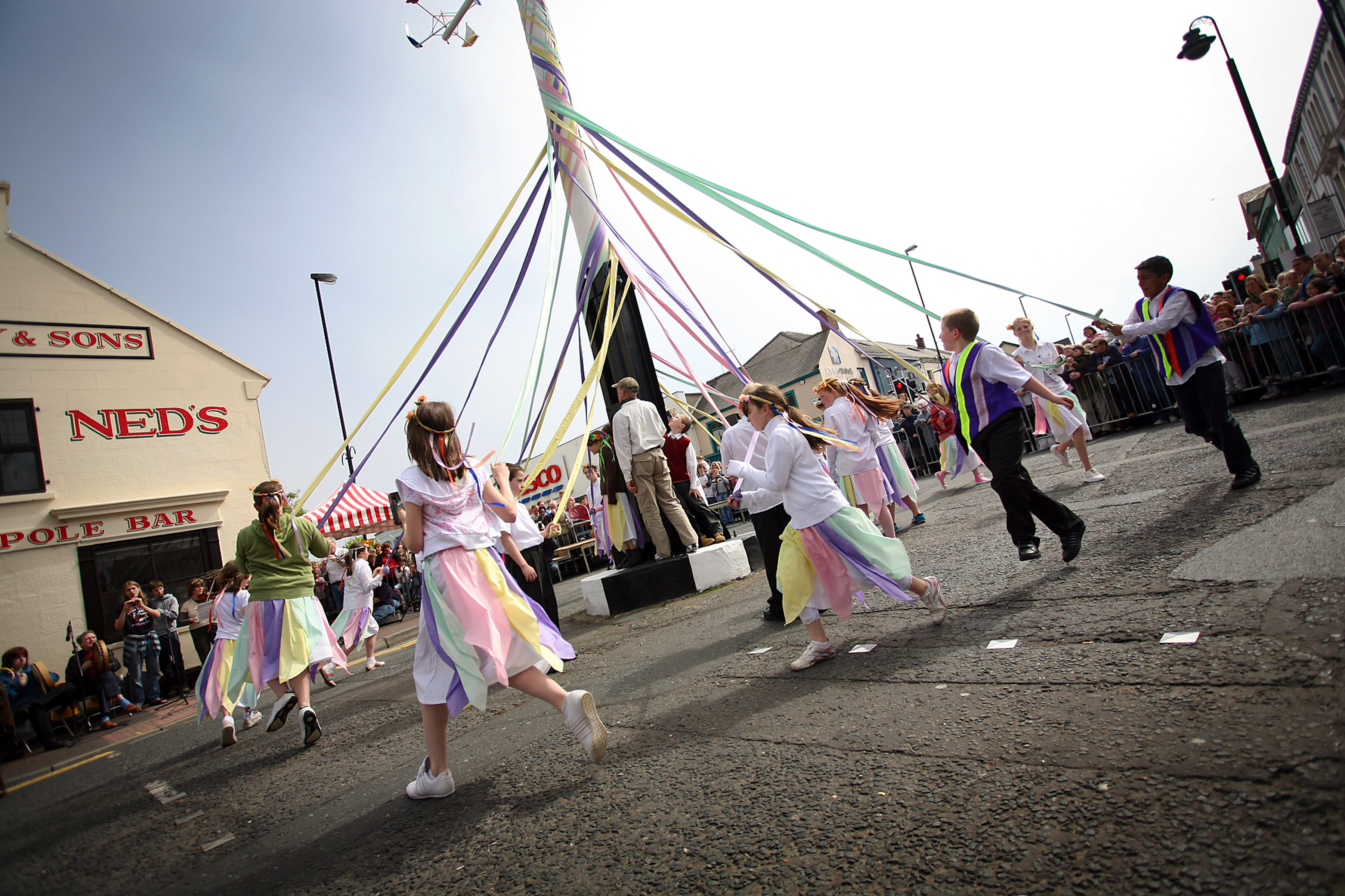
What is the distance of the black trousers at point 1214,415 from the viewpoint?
4.53 meters

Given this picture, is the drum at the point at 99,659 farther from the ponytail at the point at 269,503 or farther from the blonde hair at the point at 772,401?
the blonde hair at the point at 772,401

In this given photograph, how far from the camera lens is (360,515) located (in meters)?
15.1

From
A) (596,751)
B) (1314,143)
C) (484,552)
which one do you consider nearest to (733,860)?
(596,751)

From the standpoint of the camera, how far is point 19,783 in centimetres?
166

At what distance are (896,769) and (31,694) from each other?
2.83 m

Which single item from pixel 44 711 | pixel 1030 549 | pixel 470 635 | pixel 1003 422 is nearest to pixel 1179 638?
pixel 1030 549

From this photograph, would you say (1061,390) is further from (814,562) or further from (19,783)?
(19,783)

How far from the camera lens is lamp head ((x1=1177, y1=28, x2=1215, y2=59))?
1223 cm

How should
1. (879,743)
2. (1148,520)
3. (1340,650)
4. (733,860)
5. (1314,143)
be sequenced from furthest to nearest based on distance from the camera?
(1314,143) → (1148,520) → (879,743) → (1340,650) → (733,860)

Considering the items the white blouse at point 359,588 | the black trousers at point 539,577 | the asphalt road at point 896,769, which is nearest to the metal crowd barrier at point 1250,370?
the asphalt road at point 896,769

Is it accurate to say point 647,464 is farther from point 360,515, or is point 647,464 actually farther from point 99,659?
point 360,515

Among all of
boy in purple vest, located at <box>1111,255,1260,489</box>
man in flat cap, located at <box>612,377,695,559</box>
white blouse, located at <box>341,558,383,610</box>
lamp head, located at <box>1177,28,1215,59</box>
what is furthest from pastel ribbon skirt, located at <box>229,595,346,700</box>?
lamp head, located at <box>1177,28,1215,59</box>

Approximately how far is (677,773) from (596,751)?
393 mm

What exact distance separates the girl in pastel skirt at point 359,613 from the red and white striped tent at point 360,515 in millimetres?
5965
